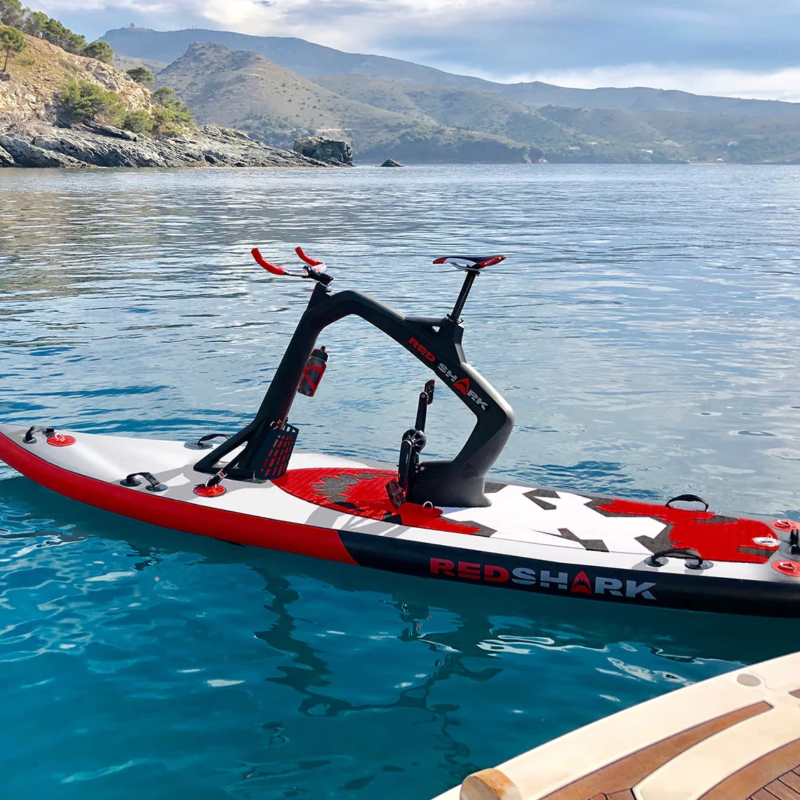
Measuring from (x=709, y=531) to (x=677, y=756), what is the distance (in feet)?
11.6

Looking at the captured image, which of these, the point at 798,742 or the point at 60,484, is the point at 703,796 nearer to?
the point at 798,742

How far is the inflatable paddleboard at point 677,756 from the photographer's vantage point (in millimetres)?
2928

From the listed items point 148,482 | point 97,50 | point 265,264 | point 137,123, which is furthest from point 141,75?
point 265,264

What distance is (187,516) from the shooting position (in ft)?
23.4

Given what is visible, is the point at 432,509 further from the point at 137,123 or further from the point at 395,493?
the point at 137,123

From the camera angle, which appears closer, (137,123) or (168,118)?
(137,123)

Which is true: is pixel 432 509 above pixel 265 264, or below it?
below

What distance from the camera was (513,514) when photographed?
267 inches

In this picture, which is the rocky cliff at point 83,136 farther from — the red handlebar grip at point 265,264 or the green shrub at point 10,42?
the red handlebar grip at point 265,264

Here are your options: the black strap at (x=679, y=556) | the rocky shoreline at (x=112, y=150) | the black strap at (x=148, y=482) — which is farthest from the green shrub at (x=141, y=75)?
the black strap at (x=679, y=556)

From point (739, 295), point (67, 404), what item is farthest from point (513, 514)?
point (739, 295)

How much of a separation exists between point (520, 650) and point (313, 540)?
1.90 metres

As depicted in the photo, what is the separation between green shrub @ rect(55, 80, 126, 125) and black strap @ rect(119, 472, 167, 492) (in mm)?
116926

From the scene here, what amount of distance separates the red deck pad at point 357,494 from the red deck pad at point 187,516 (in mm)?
404
